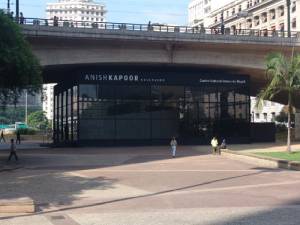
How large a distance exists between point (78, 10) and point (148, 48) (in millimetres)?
56136

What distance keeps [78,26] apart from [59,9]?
198 feet

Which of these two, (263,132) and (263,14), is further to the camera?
(263,14)

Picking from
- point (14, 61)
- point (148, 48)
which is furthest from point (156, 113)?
point (14, 61)

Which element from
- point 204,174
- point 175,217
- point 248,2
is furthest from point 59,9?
point 175,217

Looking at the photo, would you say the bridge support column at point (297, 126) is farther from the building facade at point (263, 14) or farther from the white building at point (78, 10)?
the white building at point (78, 10)

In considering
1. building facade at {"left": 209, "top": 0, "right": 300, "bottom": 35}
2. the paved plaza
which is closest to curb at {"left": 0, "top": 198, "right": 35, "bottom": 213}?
the paved plaza

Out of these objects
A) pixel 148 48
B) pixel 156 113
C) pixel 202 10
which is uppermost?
pixel 202 10

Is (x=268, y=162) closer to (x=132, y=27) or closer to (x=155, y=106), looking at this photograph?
(x=132, y=27)

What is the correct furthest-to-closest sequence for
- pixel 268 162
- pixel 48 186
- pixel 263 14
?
pixel 263 14
pixel 268 162
pixel 48 186

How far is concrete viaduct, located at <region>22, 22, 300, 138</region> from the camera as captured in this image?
46938 millimetres

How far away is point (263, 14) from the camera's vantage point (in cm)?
11275

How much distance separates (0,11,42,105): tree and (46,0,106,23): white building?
70.2 metres

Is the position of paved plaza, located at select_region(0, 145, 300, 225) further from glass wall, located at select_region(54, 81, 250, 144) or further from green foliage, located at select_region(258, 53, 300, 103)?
glass wall, located at select_region(54, 81, 250, 144)

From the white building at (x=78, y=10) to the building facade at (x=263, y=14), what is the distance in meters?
21.3
